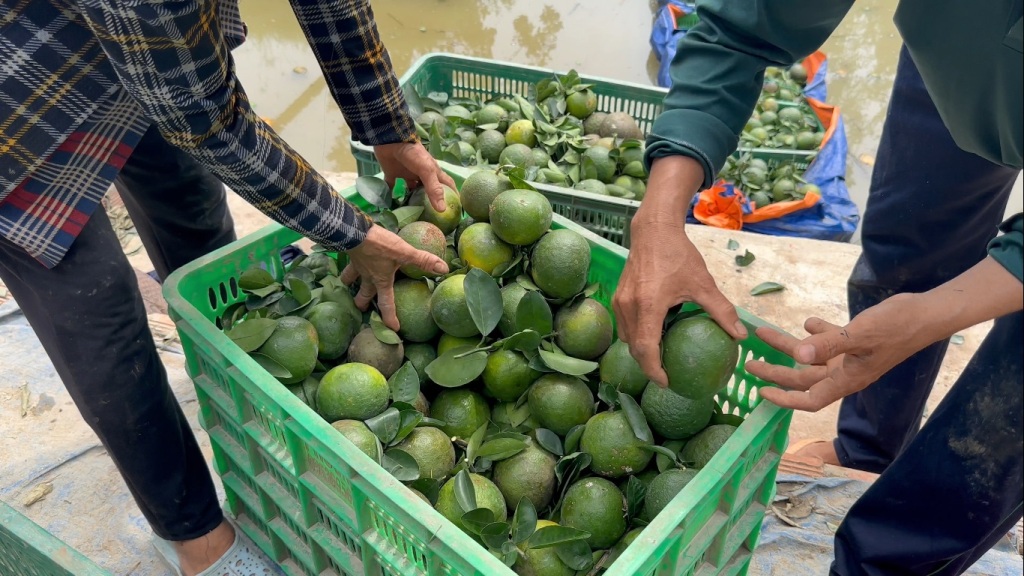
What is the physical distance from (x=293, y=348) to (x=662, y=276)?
70 centimetres

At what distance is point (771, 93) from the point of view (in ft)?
13.8

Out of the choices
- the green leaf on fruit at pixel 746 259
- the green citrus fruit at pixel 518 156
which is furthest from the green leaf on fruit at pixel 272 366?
the green leaf on fruit at pixel 746 259

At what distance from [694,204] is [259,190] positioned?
97.3 inches

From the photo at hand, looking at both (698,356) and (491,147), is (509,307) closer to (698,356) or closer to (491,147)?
(698,356)

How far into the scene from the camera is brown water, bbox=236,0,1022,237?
4.49 meters

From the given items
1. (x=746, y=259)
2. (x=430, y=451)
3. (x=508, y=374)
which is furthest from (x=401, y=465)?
(x=746, y=259)

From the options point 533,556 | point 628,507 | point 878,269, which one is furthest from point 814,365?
point 878,269

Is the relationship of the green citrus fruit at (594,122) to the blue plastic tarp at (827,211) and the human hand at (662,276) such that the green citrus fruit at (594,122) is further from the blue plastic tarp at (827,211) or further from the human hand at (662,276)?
the human hand at (662,276)

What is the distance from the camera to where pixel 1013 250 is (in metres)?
0.88

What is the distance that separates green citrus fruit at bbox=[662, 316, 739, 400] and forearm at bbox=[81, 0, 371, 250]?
588 mm

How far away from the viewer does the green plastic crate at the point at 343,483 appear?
3.49 ft

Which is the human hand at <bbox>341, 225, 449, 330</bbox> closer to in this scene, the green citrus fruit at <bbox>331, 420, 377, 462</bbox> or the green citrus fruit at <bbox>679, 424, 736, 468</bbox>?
the green citrus fruit at <bbox>331, 420, 377, 462</bbox>

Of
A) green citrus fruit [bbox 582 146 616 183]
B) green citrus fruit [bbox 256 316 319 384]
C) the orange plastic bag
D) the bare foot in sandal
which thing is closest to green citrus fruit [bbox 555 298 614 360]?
green citrus fruit [bbox 256 316 319 384]

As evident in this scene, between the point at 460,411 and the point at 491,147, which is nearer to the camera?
the point at 460,411
